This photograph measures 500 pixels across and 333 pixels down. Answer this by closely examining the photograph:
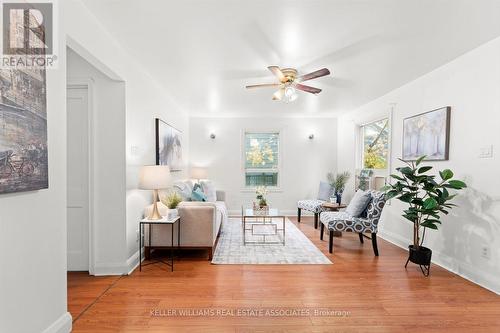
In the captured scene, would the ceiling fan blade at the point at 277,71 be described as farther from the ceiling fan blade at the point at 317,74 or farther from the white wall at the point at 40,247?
the white wall at the point at 40,247

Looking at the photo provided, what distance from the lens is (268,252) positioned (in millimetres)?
3498

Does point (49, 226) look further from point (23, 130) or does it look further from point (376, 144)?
point (376, 144)

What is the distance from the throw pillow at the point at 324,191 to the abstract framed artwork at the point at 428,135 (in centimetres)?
193

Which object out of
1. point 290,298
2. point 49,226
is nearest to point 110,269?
point 49,226

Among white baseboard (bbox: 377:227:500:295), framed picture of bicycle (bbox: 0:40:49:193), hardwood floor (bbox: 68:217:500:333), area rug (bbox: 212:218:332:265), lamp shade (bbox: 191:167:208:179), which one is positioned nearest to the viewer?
framed picture of bicycle (bbox: 0:40:49:193)

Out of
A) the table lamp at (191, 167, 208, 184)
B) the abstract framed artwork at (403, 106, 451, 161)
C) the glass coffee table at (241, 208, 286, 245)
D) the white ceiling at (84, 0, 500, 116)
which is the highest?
the white ceiling at (84, 0, 500, 116)

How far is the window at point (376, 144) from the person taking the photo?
4.52m

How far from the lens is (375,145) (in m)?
4.81

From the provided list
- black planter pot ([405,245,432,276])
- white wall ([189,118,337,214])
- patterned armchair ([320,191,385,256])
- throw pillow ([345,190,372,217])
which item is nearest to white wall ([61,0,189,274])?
white wall ([189,118,337,214])

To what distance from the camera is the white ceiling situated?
194cm

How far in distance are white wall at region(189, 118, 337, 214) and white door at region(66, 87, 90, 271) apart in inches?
134

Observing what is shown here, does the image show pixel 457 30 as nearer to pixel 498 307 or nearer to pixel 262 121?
pixel 498 307

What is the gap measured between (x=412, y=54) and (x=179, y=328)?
3592 mm

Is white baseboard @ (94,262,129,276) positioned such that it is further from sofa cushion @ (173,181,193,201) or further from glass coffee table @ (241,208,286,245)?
glass coffee table @ (241,208,286,245)
